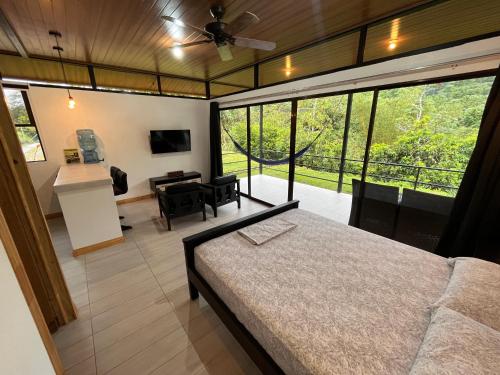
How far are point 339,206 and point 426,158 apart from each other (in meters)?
1.61

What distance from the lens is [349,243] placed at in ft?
5.91

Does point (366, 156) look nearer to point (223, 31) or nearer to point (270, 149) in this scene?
point (223, 31)

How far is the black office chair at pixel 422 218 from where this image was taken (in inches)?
82.4

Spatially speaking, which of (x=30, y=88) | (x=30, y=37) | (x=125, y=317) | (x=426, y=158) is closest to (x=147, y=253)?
(x=125, y=317)

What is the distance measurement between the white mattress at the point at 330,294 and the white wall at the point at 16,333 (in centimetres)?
96

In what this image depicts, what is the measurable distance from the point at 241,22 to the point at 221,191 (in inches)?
105

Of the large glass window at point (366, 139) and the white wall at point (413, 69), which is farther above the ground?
the white wall at point (413, 69)

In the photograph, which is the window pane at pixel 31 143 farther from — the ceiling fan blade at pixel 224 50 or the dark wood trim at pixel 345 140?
the dark wood trim at pixel 345 140

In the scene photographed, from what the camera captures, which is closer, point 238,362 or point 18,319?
point 18,319

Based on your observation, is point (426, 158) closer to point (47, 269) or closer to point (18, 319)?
point (18, 319)

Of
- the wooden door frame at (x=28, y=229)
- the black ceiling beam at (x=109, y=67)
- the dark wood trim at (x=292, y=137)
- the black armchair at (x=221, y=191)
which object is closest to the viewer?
the wooden door frame at (x=28, y=229)

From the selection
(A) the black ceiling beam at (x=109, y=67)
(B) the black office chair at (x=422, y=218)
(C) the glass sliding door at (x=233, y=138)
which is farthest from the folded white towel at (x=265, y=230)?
(A) the black ceiling beam at (x=109, y=67)

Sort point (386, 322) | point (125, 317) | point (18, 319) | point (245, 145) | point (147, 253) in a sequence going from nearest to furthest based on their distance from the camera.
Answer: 1. point (18, 319)
2. point (386, 322)
3. point (125, 317)
4. point (147, 253)
5. point (245, 145)

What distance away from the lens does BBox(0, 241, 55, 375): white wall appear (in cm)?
76
